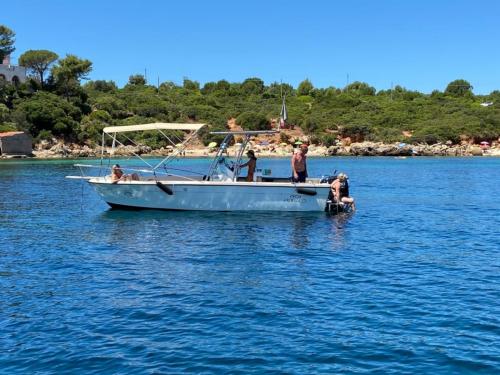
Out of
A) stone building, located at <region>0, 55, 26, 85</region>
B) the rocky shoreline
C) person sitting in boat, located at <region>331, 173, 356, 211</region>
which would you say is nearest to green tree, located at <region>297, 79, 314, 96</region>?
the rocky shoreline

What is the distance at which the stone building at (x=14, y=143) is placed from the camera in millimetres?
73750

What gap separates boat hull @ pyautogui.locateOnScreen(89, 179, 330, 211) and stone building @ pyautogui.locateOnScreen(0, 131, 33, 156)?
58.2 m

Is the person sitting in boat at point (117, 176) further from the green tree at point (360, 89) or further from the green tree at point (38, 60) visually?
the green tree at point (360, 89)

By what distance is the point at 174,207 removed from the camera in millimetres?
21672

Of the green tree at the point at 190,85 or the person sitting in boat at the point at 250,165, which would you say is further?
the green tree at the point at 190,85

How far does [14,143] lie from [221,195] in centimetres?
6132

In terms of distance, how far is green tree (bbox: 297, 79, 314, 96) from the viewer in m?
143

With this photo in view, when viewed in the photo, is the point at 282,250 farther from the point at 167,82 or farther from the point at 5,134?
the point at 167,82

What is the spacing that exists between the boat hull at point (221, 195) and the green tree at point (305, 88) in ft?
406

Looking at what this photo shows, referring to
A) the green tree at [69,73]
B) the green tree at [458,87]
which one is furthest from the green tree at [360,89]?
the green tree at [69,73]

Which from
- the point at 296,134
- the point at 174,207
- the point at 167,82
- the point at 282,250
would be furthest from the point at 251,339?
the point at 167,82

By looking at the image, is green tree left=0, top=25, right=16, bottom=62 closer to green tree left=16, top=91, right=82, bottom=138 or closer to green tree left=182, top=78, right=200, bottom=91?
green tree left=16, top=91, right=82, bottom=138

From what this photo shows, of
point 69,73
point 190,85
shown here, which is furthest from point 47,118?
point 190,85

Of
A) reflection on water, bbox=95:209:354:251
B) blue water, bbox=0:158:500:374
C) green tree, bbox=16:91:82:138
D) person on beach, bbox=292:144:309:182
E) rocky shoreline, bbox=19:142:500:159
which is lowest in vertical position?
blue water, bbox=0:158:500:374
